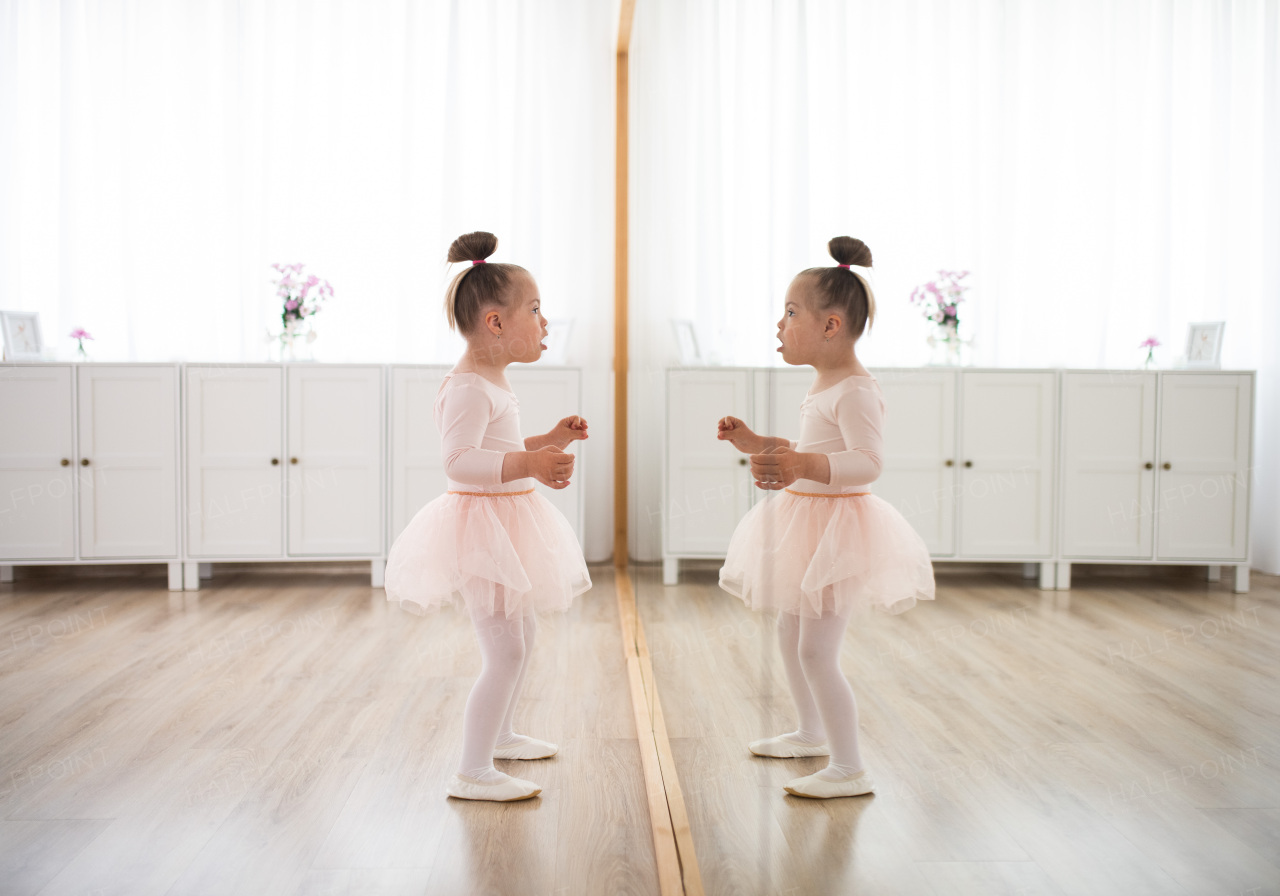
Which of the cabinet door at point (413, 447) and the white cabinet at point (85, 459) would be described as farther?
the cabinet door at point (413, 447)

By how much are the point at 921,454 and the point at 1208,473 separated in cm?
35

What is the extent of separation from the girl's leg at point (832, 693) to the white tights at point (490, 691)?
84cm

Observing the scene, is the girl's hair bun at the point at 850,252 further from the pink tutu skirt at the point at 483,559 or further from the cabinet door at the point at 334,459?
the cabinet door at the point at 334,459

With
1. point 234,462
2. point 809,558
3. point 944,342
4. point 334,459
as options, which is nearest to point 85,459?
point 234,462

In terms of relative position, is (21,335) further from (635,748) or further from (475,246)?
(635,748)

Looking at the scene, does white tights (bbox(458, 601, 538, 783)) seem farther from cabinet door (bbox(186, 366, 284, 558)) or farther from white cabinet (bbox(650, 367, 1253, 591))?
cabinet door (bbox(186, 366, 284, 558))

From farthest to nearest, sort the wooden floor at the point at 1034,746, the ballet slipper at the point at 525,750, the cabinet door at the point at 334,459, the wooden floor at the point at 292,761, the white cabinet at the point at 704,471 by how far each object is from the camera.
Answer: the cabinet door at the point at 334,459
the ballet slipper at the point at 525,750
the wooden floor at the point at 292,761
the white cabinet at the point at 704,471
the wooden floor at the point at 1034,746

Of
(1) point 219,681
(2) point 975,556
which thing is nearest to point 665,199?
(2) point 975,556

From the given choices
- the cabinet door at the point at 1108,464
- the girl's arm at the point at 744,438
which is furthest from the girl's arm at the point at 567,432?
the cabinet door at the point at 1108,464

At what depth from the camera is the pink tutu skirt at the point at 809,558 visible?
0.83 meters

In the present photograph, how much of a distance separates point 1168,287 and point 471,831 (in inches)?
51.6

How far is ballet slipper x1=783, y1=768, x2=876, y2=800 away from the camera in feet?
2.61

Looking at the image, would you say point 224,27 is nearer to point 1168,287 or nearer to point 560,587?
point 560,587

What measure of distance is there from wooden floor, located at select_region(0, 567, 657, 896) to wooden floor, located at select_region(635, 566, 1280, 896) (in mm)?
535
